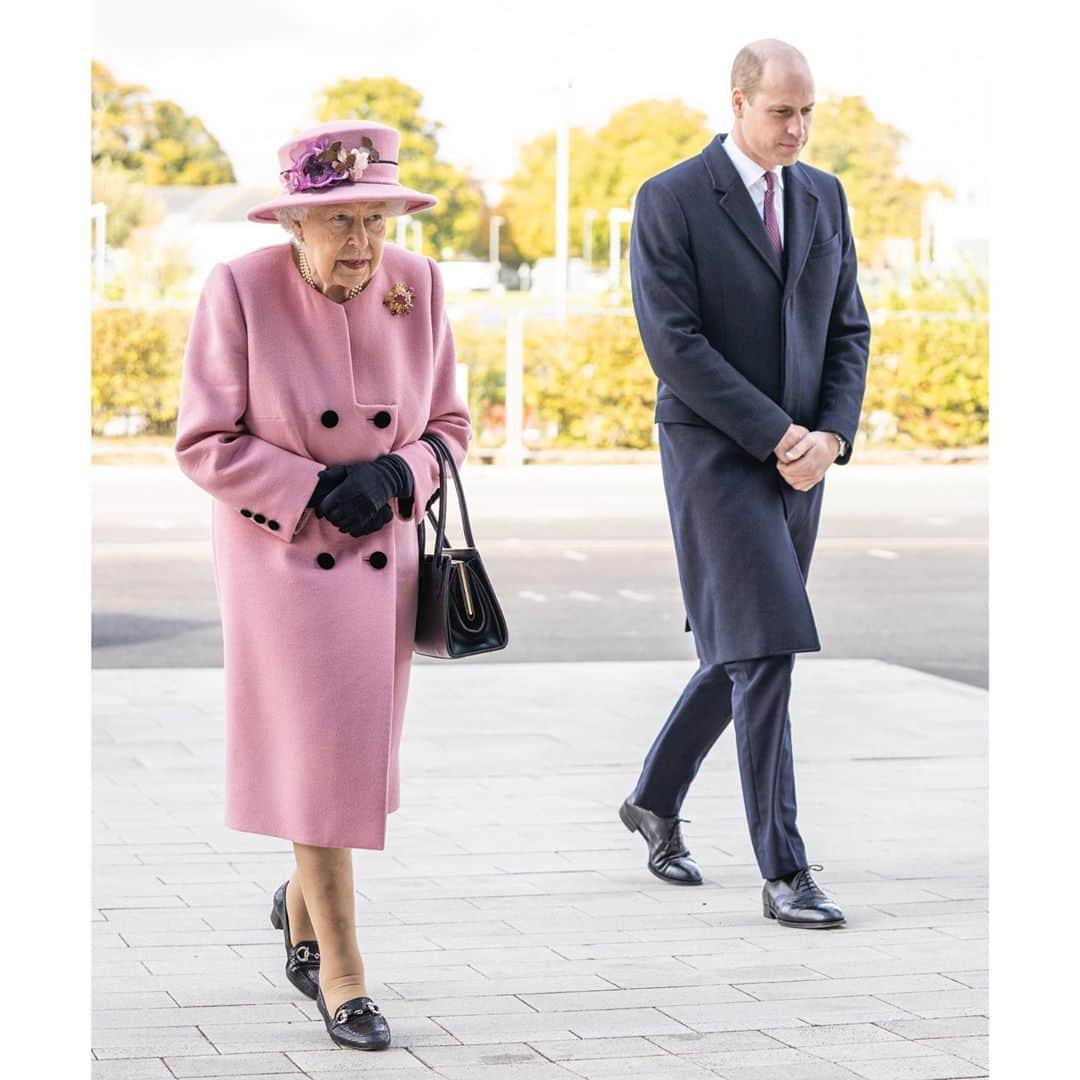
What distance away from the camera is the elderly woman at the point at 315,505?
4273mm

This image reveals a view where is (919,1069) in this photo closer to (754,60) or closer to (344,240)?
(344,240)

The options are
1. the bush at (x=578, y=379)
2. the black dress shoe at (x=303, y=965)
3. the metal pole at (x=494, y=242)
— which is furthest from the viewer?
the metal pole at (x=494, y=242)

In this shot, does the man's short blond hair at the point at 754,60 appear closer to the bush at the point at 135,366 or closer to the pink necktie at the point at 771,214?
the pink necktie at the point at 771,214

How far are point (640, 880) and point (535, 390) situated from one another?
2026cm

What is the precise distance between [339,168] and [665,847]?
2.32m

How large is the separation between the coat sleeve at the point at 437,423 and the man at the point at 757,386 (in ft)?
2.84

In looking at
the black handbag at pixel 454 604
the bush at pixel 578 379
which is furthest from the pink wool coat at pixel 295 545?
the bush at pixel 578 379

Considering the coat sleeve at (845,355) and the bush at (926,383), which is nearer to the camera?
the coat sleeve at (845,355)

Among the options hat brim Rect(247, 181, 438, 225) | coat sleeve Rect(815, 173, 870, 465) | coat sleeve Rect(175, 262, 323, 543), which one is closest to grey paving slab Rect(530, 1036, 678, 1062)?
coat sleeve Rect(175, 262, 323, 543)

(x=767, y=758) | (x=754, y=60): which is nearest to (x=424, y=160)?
(x=754, y=60)

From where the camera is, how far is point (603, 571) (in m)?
15.1

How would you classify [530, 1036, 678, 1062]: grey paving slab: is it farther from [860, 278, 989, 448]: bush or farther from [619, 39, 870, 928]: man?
[860, 278, 989, 448]: bush
